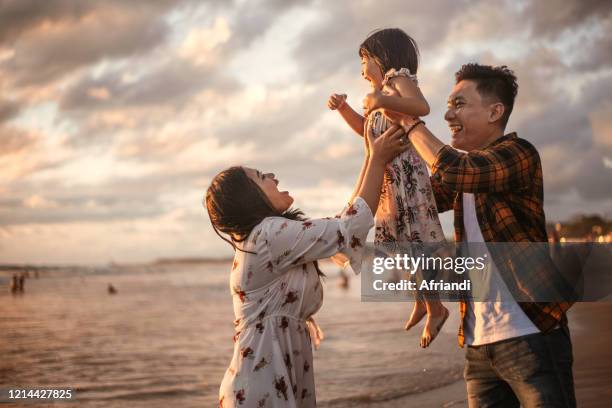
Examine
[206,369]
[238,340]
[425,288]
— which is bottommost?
[206,369]

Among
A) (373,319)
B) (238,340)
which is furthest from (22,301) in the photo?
(238,340)

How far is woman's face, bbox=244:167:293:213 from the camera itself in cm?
298

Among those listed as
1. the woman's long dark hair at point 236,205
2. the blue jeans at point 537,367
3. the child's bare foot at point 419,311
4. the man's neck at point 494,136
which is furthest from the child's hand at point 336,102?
the blue jeans at point 537,367

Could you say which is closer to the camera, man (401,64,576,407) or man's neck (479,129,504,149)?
man (401,64,576,407)

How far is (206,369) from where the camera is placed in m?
12.2

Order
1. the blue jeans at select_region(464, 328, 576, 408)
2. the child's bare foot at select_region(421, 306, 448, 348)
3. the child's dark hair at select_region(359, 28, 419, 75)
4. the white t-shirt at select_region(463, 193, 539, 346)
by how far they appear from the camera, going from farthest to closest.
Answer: the child's dark hair at select_region(359, 28, 419, 75)
the child's bare foot at select_region(421, 306, 448, 348)
the white t-shirt at select_region(463, 193, 539, 346)
the blue jeans at select_region(464, 328, 576, 408)

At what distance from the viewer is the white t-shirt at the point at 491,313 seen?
259 centimetres

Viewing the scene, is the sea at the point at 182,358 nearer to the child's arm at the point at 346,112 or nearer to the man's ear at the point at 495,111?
the child's arm at the point at 346,112

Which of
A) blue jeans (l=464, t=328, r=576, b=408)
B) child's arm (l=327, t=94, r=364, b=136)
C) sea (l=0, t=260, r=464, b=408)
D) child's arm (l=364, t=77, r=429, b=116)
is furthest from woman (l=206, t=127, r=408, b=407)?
sea (l=0, t=260, r=464, b=408)

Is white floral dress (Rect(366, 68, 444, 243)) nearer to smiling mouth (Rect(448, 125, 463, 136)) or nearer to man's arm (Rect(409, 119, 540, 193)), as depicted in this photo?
smiling mouth (Rect(448, 125, 463, 136))

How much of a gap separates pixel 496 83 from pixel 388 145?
0.59 m

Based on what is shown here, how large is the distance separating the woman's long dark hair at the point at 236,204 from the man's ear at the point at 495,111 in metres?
1.15

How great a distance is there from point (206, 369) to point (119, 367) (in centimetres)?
210

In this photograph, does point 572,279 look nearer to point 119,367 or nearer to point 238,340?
point 238,340
